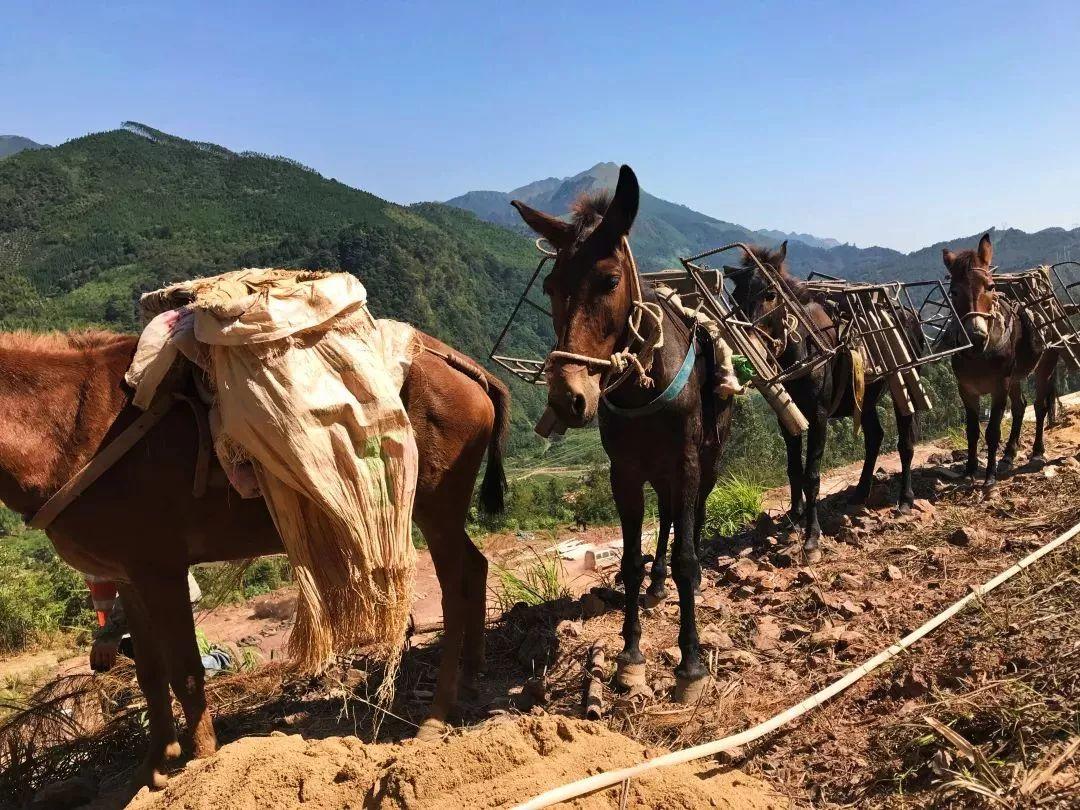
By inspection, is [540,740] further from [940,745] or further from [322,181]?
[322,181]

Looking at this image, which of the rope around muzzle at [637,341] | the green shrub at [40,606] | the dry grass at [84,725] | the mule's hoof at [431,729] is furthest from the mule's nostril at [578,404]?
the green shrub at [40,606]

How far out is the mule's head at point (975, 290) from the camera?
290 inches

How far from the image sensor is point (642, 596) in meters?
5.37

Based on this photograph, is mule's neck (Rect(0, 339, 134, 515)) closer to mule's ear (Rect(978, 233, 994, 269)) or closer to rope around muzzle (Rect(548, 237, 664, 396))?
rope around muzzle (Rect(548, 237, 664, 396))

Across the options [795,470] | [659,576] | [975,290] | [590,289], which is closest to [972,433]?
[975,290]

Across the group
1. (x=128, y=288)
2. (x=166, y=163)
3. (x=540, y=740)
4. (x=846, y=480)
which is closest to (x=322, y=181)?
(x=166, y=163)

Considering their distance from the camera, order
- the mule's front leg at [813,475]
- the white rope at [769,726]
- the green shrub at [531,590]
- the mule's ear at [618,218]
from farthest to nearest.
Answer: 1. the mule's front leg at [813,475]
2. the green shrub at [531,590]
3. the mule's ear at [618,218]
4. the white rope at [769,726]

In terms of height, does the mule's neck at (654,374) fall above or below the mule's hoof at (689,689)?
above

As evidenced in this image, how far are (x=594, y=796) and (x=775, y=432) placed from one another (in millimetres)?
19215

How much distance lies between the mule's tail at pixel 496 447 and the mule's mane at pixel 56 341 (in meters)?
1.94

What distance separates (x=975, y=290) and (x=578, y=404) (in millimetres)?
6244

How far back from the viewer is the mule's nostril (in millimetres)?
3219

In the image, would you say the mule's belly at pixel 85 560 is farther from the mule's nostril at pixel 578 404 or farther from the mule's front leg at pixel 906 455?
the mule's front leg at pixel 906 455

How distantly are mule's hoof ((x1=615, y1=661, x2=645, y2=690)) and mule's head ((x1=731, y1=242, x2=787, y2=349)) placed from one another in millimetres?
3234
